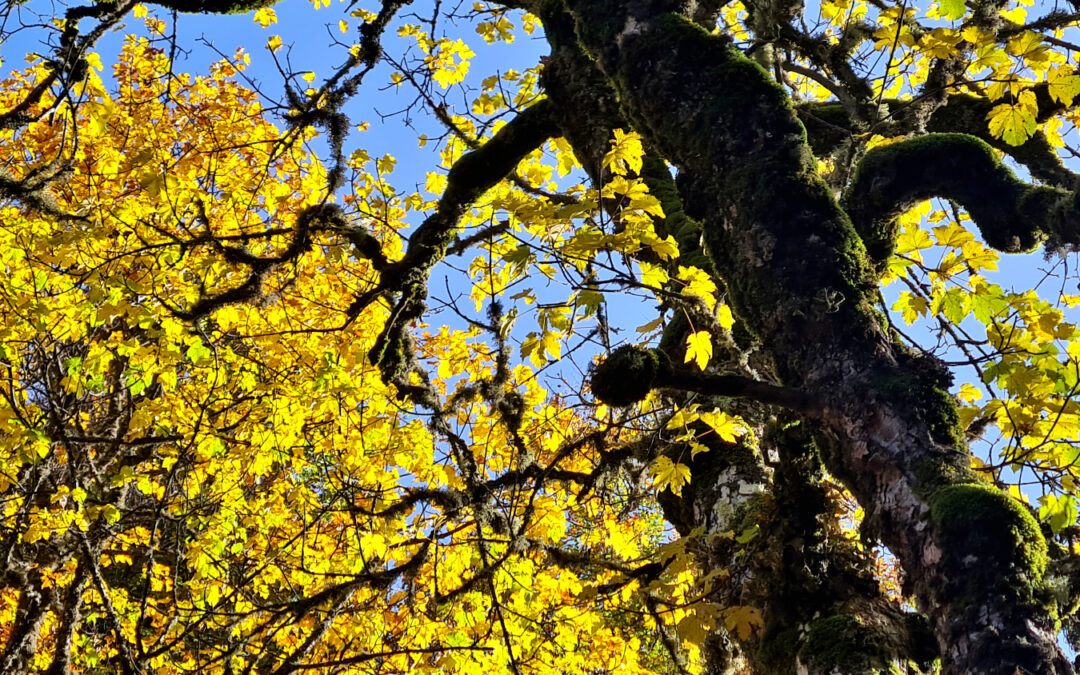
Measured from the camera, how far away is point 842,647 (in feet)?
7.67

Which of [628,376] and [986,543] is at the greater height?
[628,376]

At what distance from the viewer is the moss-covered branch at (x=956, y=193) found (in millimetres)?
2859

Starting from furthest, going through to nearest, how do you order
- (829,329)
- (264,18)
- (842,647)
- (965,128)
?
(264,18) → (965,128) → (842,647) → (829,329)

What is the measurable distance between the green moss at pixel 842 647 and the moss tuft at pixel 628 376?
1.02 metres

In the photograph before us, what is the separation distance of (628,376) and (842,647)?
1118 millimetres

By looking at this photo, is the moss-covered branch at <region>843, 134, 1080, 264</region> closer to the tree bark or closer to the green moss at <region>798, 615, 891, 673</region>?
the tree bark

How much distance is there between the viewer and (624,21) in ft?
8.99

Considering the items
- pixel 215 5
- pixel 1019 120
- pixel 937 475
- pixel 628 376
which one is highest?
pixel 215 5

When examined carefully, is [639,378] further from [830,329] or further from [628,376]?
[830,329]

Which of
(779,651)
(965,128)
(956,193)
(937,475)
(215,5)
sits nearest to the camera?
(937,475)

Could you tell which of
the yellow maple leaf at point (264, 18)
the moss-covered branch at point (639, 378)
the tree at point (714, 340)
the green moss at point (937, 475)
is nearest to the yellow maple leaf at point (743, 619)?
the tree at point (714, 340)

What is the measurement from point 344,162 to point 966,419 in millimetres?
3153

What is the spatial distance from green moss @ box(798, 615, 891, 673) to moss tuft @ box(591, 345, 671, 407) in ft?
3.34

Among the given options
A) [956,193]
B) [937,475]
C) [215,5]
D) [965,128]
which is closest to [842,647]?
[937,475]
